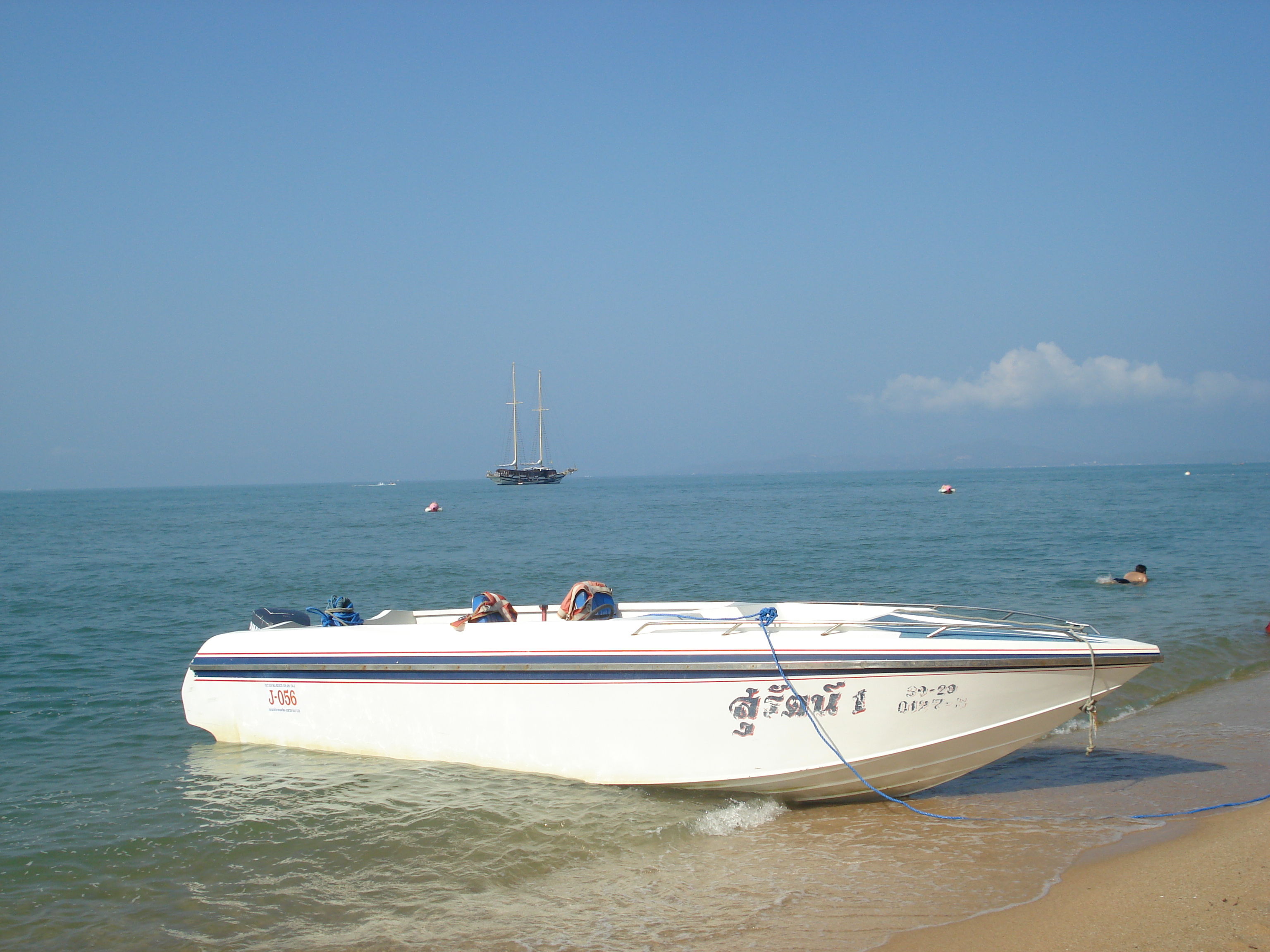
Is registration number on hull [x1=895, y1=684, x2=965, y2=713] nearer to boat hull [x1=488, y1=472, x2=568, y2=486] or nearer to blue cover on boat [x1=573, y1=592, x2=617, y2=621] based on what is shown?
blue cover on boat [x1=573, y1=592, x2=617, y2=621]

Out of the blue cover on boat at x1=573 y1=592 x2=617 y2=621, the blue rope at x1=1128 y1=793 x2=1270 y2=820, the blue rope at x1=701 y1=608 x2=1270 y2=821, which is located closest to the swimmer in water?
the blue rope at x1=701 y1=608 x2=1270 y2=821

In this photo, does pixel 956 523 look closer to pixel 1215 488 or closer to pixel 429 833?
pixel 429 833

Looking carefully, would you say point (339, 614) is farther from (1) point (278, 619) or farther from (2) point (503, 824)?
(2) point (503, 824)

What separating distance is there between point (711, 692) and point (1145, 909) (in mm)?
2798

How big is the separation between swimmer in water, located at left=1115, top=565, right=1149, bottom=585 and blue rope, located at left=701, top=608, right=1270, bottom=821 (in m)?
13.1

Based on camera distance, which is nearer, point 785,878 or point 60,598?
point 785,878

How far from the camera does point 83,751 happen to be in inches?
343

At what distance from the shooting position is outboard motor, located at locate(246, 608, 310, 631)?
8.29m

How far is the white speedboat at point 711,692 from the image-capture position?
5965 millimetres

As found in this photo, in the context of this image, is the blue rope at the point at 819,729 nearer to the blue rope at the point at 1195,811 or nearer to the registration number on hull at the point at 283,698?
the blue rope at the point at 1195,811

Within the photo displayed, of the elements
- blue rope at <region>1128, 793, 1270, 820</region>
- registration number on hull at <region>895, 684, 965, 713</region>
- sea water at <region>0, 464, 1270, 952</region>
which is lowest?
sea water at <region>0, 464, 1270, 952</region>

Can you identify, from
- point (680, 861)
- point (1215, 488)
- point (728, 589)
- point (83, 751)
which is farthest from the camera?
point (1215, 488)

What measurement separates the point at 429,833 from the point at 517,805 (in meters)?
0.69

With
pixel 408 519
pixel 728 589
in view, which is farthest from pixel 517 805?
pixel 408 519
